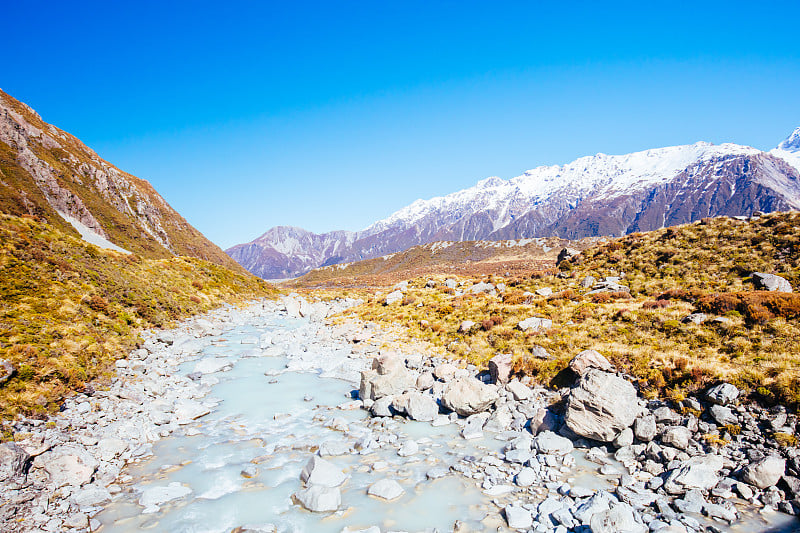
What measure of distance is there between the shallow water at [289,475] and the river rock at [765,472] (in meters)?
0.78

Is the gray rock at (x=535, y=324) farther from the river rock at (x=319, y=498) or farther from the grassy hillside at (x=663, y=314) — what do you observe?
the river rock at (x=319, y=498)

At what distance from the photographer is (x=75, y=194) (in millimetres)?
78500

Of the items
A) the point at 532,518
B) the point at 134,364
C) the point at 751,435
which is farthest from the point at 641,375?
the point at 134,364

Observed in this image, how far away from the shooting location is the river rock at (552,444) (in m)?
11.2

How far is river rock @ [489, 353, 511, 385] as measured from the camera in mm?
16984

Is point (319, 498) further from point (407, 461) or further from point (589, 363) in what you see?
point (589, 363)

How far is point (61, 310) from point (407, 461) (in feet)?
72.2

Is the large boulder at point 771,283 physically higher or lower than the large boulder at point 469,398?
higher

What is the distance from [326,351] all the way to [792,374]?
81.8 feet

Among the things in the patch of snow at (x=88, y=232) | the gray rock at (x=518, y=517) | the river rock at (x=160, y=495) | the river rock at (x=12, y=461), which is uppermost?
the patch of snow at (x=88, y=232)

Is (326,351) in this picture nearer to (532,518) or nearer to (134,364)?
(134,364)

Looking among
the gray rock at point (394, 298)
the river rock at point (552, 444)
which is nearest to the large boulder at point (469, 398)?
the river rock at point (552, 444)

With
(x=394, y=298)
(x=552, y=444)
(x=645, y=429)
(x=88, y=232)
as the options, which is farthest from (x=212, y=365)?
(x=88, y=232)

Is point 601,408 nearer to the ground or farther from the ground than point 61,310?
nearer to the ground
